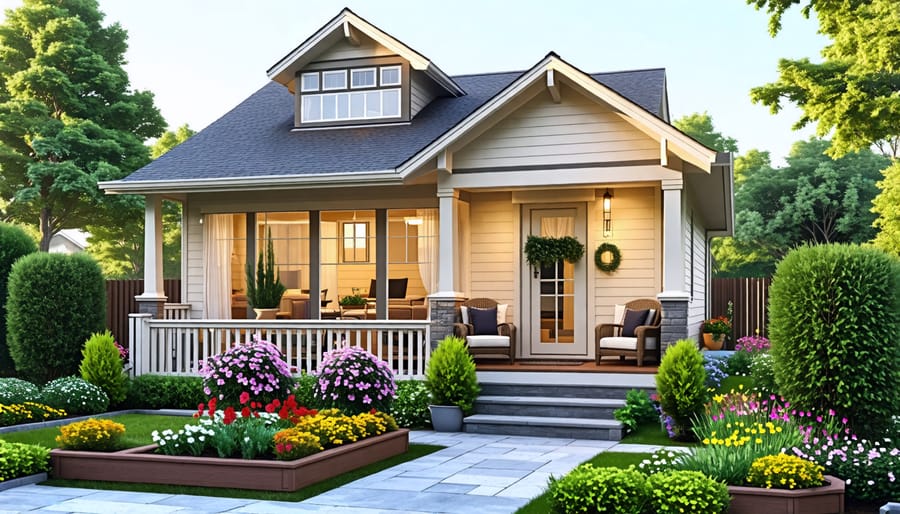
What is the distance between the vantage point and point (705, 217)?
16.9m

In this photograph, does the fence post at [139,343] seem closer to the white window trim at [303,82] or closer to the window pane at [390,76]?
the white window trim at [303,82]

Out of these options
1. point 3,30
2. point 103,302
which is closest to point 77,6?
point 3,30

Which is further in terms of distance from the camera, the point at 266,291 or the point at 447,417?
the point at 266,291

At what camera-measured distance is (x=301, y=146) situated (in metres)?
14.6

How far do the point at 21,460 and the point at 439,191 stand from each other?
A: 620 centimetres

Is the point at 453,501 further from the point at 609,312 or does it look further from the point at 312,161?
the point at 312,161

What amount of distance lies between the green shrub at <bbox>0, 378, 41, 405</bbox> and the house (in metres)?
2.48

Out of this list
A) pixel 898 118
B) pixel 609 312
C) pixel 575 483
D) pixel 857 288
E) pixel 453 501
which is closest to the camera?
pixel 575 483

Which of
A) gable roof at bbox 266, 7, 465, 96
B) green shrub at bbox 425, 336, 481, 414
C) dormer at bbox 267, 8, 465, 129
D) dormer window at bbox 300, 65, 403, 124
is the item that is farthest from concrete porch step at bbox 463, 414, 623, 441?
gable roof at bbox 266, 7, 465, 96

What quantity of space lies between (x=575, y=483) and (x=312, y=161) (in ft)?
28.4

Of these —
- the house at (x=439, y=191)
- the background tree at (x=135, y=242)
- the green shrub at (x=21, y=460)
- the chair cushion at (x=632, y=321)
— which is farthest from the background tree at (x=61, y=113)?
the green shrub at (x=21, y=460)

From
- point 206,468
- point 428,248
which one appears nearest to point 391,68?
point 428,248

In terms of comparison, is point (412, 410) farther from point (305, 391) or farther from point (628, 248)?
point (628, 248)

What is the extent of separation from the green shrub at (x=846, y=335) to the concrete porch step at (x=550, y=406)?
10.2 feet
